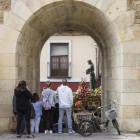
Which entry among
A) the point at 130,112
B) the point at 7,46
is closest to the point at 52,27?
the point at 7,46

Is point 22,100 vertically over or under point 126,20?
under

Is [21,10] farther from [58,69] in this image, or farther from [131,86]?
[58,69]

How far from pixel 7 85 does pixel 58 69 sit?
1418cm

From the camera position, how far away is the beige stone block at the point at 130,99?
8330 millimetres

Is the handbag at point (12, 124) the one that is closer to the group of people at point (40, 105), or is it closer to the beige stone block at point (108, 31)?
the group of people at point (40, 105)

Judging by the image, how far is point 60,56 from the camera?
22766 mm

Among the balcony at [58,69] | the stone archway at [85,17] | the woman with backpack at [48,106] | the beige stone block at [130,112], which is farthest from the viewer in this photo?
the balcony at [58,69]

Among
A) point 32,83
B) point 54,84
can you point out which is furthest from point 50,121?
point 54,84

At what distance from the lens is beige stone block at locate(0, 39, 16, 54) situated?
856 centimetres

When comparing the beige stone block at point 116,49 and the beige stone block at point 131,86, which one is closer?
the beige stone block at point 131,86

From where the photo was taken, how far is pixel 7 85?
28.1 ft

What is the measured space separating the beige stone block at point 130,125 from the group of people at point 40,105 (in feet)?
4.66

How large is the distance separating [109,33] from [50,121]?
306 cm

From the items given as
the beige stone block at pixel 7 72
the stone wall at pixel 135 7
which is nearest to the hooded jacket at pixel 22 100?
the beige stone block at pixel 7 72
